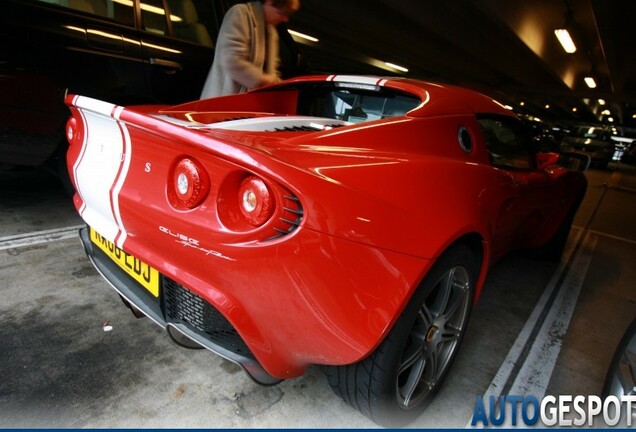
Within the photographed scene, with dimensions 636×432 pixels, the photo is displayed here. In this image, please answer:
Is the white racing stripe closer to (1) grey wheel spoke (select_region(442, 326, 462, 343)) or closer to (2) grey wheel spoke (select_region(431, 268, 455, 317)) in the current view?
(2) grey wheel spoke (select_region(431, 268, 455, 317))

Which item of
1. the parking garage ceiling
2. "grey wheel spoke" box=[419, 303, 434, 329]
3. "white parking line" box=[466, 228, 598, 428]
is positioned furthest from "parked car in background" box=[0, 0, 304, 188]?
the parking garage ceiling

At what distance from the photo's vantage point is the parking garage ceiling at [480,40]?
9.43m

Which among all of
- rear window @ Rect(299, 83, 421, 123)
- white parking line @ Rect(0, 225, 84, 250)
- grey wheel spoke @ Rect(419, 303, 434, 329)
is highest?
rear window @ Rect(299, 83, 421, 123)

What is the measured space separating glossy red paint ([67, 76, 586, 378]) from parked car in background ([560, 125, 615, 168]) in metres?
16.4

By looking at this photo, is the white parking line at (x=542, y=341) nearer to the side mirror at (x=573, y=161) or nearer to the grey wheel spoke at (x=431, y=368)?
the grey wheel spoke at (x=431, y=368)

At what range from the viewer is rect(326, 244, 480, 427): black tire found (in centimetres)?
142

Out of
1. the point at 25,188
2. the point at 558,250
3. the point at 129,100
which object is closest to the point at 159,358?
the point at 129,100

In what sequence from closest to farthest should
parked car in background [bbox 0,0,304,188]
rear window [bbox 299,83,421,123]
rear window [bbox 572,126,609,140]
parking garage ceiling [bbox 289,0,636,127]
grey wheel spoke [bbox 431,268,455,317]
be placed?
grey wheel spoke [bbox 431,268,455,317] → rear window [bbox 299,83,421,123] → parked car in background [bbox 0,0,304,188] → parking garage ceiling [bbox 289,0,636,127] → rear window [bbox 572,126,609,140]

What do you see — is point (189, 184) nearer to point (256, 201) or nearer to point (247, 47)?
point (256, 201)

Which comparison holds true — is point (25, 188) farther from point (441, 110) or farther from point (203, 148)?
point (441, 110)

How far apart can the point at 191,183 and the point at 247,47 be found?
1.72 metres

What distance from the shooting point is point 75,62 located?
280cm

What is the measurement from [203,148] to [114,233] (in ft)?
2.00

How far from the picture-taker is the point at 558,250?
3736 mm
